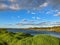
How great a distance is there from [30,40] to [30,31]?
499 mm

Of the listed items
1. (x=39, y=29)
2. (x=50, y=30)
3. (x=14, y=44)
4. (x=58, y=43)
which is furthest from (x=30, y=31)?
(x=58, y=43)

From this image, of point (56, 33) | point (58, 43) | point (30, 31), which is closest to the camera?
point (58, 43)

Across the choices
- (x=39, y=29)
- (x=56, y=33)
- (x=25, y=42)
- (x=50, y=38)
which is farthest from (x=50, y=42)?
(x=39, y=29)

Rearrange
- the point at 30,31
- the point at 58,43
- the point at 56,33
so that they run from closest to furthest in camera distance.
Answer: the point at 58,43
the point at 56,33
the point at 30,31

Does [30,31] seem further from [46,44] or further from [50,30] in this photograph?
[46,44]

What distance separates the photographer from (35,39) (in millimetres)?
761

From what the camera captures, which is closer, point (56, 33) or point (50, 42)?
point (50, 42)

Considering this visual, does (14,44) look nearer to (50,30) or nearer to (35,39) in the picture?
(35,39)

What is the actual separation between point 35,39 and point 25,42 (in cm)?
6

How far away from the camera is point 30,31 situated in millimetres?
1263

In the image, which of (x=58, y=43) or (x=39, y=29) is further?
(x=39, y=29)

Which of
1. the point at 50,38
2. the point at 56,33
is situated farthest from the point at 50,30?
the point at 50,38

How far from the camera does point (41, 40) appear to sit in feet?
2.44

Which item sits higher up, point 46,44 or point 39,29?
point 39,29
